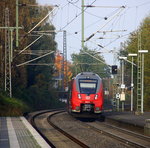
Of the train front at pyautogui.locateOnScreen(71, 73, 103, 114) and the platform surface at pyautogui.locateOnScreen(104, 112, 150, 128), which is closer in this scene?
the platform surface at pyautogui.locateOnScreen(104, 112, 150, 128)

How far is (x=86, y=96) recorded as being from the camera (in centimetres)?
3012

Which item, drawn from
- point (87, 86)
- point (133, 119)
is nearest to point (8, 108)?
point (87, 86)

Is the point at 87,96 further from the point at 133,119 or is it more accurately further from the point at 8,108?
the point at 8,108

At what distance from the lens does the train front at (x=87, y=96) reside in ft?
98.8

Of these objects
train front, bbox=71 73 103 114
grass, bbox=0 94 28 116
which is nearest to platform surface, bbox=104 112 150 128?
train front, bbox=71 73 103 114

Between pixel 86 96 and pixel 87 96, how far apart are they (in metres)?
0.07

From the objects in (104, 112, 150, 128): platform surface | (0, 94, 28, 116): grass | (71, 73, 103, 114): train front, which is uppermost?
(71, 73, 103, 114): train front

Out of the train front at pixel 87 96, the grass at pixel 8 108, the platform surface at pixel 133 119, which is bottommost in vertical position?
the platform surface at pixel 133 119

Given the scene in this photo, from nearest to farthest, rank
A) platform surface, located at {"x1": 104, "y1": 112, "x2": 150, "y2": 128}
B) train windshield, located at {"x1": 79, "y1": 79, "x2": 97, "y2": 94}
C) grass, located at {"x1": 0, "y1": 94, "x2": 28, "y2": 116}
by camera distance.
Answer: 1. platform surface, located at {"x1": 104, "y1": 112, "x2": 150, "y2": 128}
2. train windshield, located at {"x1": 79, "y1": 79, "x2": 97, "y2": 94}
3. grass, located at {"x1": 0, "y1": 94, "x2": 28, "y2": 116}

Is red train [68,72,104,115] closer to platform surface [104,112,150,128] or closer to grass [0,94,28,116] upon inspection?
platform surface [104,112,150,128]

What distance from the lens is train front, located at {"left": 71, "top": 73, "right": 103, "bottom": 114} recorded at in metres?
30.1

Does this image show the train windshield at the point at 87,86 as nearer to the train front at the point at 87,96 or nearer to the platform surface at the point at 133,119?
the train front at the point at 87,96

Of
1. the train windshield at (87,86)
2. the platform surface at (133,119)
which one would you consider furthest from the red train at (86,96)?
the platform surface at (133,119)

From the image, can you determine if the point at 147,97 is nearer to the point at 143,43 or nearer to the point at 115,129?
the point at 143,43
